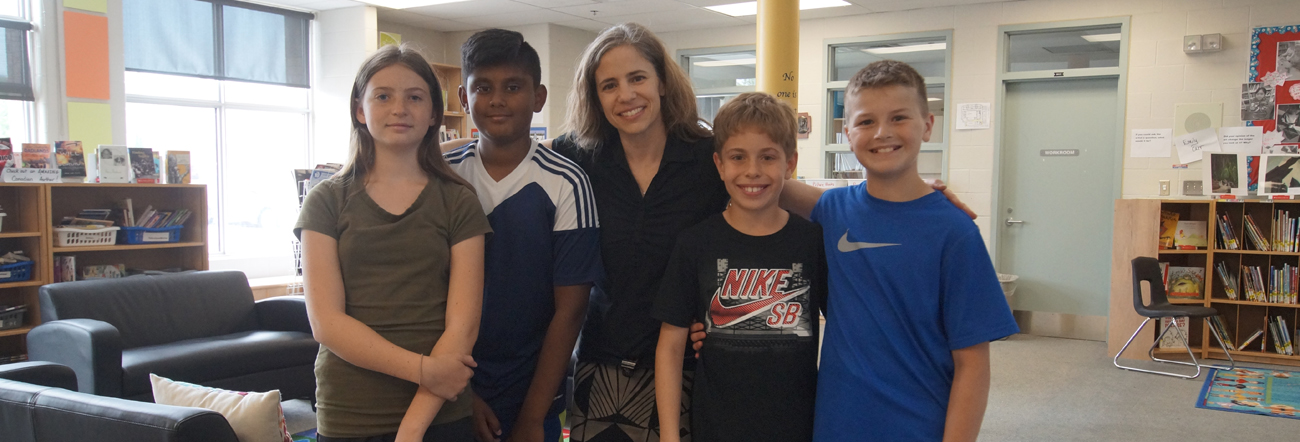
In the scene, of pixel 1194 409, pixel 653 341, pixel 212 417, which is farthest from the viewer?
pixel 1194 409

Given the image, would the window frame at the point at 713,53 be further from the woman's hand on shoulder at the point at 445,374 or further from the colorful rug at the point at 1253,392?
the woman's hand on shoulder at the point at 445,374

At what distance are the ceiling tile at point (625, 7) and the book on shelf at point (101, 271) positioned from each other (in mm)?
4015

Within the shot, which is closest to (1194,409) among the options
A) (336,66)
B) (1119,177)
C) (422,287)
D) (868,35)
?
(1119,177)

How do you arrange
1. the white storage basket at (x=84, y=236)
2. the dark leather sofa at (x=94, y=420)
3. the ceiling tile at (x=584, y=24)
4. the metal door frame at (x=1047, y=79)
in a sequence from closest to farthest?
the dark leather sofa at (x=94, y=420)
the white storage basket at (x=84, y=236)
the metal door frame at (x=1047, y=79)
the ceiling tile at (x=584, y=24)

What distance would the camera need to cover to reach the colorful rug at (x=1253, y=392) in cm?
458

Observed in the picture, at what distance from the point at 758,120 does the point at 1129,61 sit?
19.8ft

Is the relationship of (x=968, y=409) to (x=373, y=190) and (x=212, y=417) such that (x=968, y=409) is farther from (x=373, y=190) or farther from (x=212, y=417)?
(x=212, y=417)

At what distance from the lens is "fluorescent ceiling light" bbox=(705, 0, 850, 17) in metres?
6.95

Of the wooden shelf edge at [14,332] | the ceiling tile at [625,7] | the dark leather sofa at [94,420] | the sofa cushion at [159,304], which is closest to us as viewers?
the dark leather sofa at [94,420]

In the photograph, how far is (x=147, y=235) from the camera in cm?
523

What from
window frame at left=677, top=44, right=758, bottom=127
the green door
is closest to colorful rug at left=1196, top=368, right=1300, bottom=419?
the green door

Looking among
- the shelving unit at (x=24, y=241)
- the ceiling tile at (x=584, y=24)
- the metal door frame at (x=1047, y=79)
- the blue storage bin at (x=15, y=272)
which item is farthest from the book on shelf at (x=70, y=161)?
the metal door frame at (x=1047, y=79)

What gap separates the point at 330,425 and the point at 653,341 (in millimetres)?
610

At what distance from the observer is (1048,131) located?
268 inches
